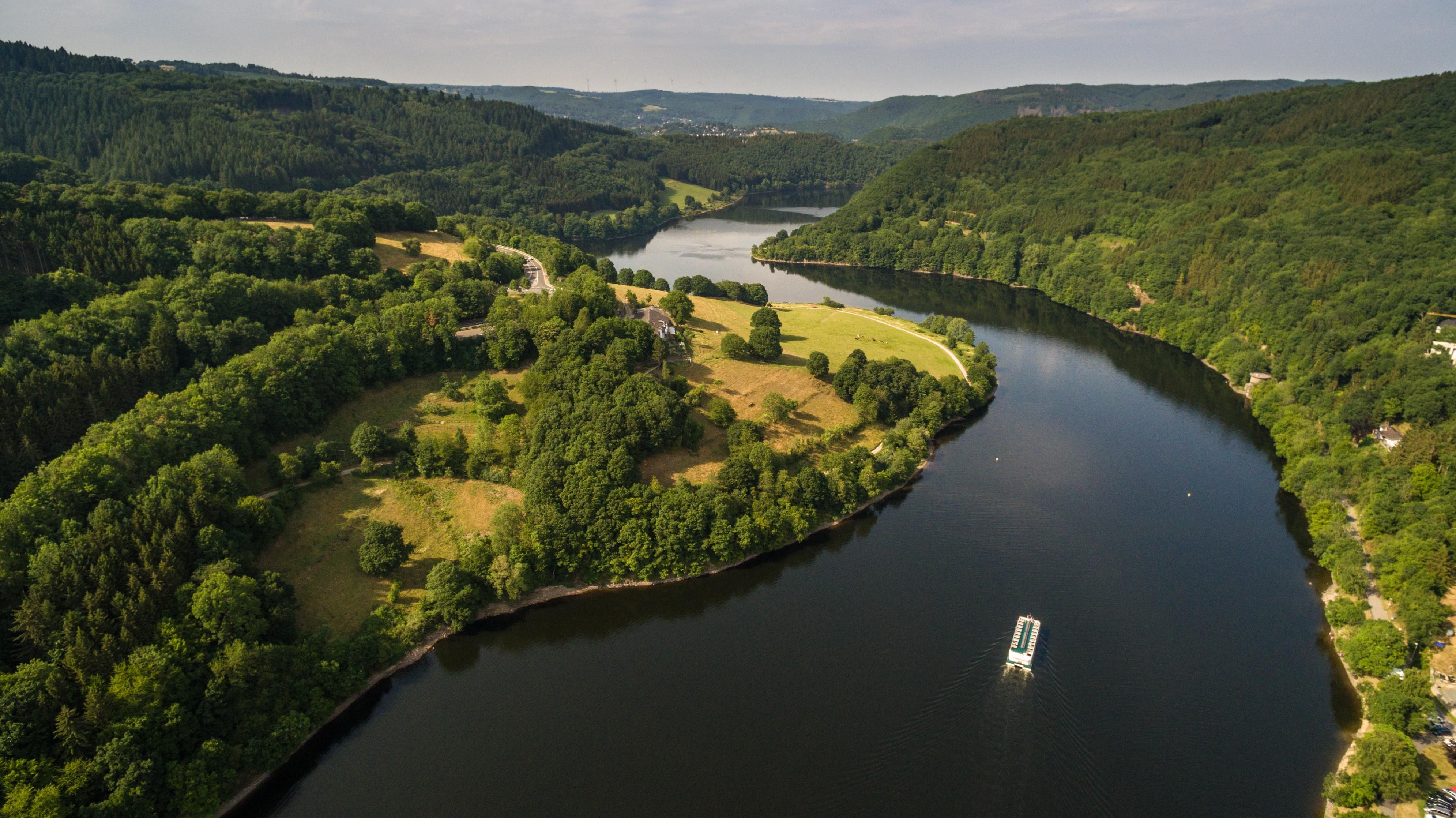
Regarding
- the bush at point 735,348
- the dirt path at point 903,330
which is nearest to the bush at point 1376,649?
the dirt path at point 903,330

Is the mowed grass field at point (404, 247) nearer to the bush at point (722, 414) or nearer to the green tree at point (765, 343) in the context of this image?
the green tree at point (765, 343)

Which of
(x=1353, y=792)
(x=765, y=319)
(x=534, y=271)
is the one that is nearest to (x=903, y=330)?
(x=765, y=319)

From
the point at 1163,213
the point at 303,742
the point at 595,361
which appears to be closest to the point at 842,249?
the point at 1163,213

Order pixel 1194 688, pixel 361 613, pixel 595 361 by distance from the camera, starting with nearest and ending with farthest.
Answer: pixel 1194 688 < pixel 361 613 < pixel 595 361

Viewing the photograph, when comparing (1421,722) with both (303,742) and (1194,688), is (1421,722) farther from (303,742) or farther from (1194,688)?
(303,742)

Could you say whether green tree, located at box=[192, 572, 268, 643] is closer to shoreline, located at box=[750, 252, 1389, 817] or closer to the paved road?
the paved road
